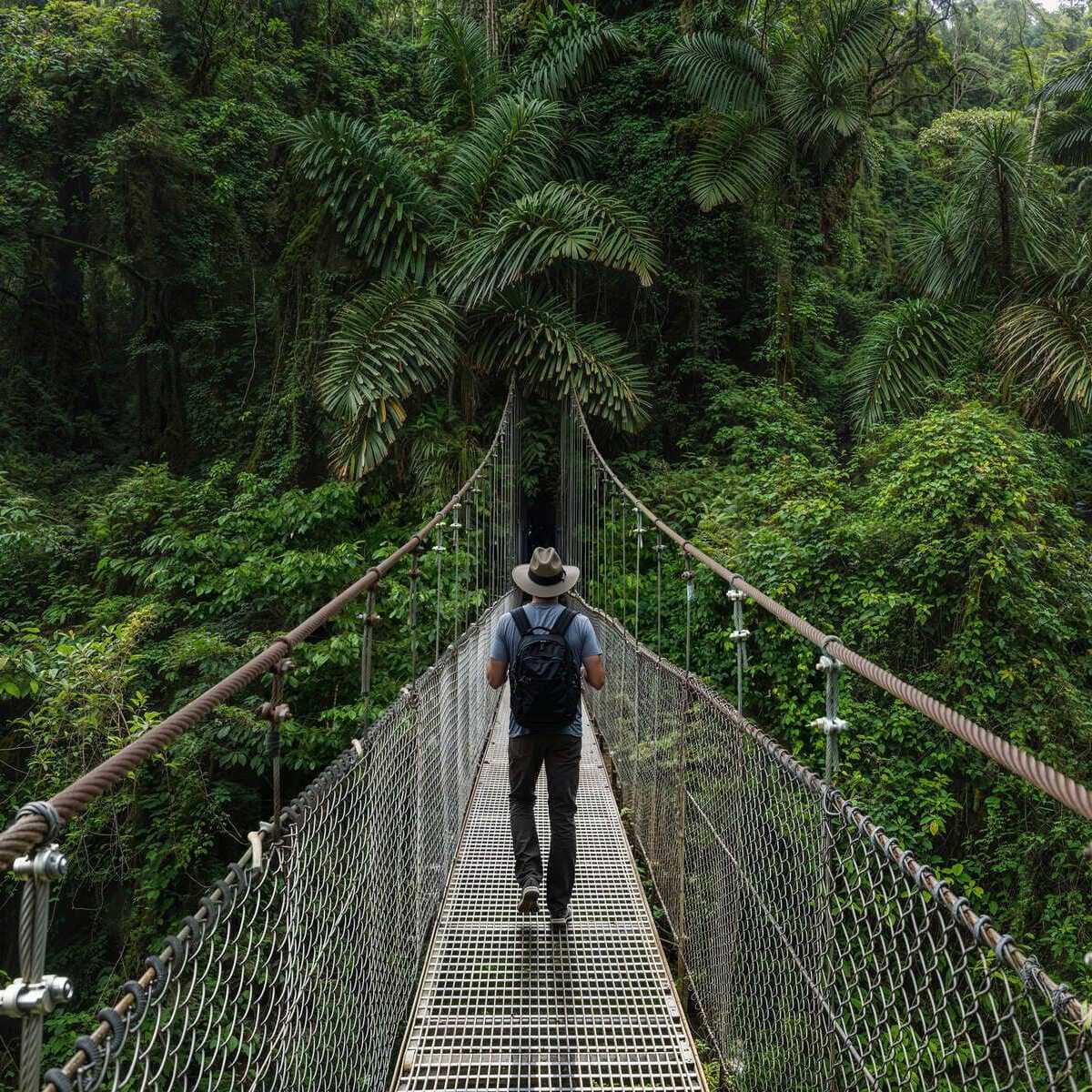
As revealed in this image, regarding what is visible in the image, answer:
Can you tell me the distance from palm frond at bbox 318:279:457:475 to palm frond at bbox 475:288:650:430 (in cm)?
44

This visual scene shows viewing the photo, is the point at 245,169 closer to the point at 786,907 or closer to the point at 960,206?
the point at 960,206

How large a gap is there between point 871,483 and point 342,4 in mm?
8954

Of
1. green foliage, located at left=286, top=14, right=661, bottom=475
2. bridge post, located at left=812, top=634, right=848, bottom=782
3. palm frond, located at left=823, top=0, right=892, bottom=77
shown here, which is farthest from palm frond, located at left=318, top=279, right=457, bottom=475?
bridge post, located at left=812, top=634, right=848, bottom=782

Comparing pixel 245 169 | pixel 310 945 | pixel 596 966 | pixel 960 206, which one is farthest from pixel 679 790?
pixel 245 169

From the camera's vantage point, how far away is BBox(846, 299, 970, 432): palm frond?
22.5 feet

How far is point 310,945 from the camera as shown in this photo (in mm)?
1178

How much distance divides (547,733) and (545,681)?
0.17 m

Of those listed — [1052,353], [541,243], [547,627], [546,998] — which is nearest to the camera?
[546,998]

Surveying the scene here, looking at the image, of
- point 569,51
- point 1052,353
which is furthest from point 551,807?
point 569,51

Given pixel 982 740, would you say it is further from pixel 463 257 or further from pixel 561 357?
pixel 463 257

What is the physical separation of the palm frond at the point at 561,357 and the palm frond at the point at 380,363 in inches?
17.4

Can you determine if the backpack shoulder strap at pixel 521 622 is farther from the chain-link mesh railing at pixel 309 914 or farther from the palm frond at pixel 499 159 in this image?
the palm frond at pixel 499 159

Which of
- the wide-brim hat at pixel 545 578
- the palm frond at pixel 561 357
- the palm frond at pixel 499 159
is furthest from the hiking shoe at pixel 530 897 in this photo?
the palm frond at pixel 499 159

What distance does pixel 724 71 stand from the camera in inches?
302
